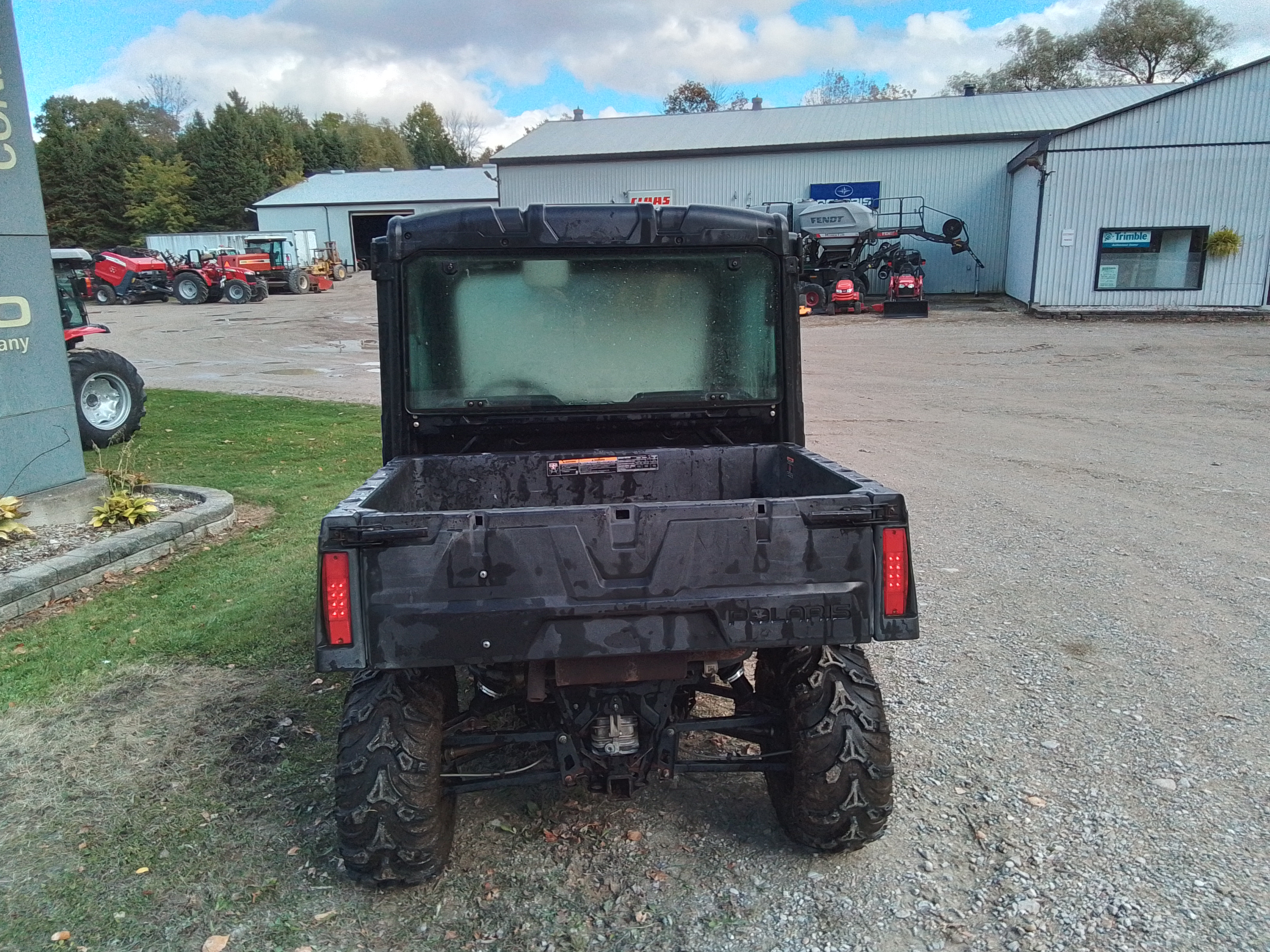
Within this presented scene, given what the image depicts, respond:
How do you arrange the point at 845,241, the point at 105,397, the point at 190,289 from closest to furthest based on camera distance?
the point at 105,397, the point at 845,241, the point at 190,289

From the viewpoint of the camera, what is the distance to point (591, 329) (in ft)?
13.4

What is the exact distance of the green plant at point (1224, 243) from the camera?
23047 millimetres

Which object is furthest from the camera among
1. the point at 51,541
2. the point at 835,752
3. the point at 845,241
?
the point at 845,241

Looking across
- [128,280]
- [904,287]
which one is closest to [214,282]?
[128,280]

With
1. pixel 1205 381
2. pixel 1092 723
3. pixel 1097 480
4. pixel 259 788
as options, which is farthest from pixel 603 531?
pixel 1205 381

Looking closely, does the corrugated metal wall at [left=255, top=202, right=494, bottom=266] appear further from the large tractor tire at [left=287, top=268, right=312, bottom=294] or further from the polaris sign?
the polaris sign

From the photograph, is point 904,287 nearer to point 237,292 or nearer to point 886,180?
point 886,180

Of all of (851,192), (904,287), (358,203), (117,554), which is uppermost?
(358,203)

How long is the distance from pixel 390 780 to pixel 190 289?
36053 millimetres

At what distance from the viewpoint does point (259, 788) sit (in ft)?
12.1

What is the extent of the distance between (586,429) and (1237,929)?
2965 millimetres

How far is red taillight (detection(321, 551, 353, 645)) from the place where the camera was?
2.65m

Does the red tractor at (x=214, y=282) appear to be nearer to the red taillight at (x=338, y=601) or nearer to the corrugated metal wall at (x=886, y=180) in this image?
the corrugated metal wall at (x=886, y=180)

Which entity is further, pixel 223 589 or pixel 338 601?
pixel 223 589
